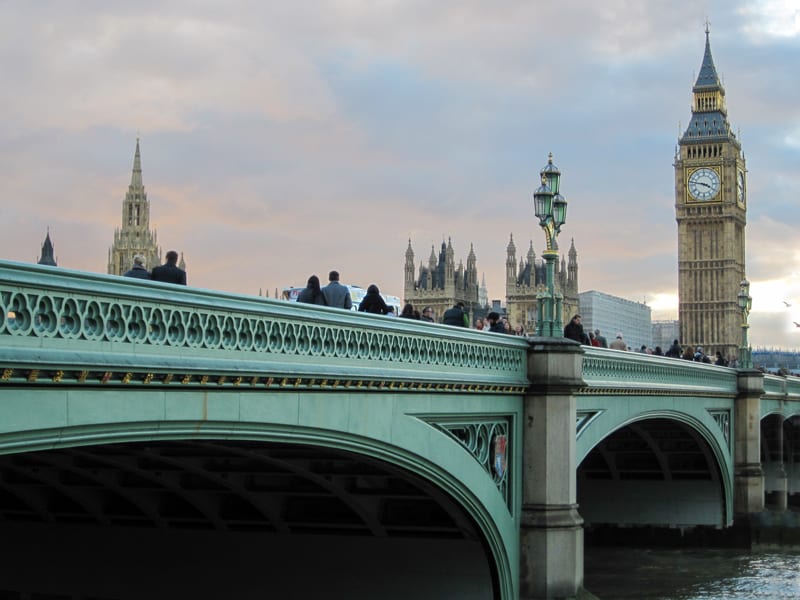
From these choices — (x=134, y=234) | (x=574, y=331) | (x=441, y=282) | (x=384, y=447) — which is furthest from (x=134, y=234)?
(x=384, y=447)

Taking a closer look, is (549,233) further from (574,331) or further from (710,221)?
(710,221)

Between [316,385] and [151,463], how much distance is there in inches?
168

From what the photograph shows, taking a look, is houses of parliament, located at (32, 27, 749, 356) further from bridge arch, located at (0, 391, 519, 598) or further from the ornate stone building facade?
bridge arch, located at (0, 391, 519, 598)

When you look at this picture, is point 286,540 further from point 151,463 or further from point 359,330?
point 359,330

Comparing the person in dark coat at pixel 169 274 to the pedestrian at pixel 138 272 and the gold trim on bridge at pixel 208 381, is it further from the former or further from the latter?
the gold trim on bridge at pixel 208 381

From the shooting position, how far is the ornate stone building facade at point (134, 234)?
8162cm

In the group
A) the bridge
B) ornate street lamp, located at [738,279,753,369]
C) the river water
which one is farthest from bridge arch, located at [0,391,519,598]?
ornate street lamp, located at [738,279,753,369]

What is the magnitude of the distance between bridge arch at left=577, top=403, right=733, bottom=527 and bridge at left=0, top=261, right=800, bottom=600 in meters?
6.02

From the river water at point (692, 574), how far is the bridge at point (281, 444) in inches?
200

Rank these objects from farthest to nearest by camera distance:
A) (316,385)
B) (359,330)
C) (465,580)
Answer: (465,580)
(359,330)
(316,385)

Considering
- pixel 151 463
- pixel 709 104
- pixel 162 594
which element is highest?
pixel 709 104

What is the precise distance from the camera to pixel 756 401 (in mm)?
34062

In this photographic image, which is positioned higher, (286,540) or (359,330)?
(359,330)

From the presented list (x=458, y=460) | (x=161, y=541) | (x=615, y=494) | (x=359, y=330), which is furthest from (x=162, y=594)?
(x=615, y=494)
